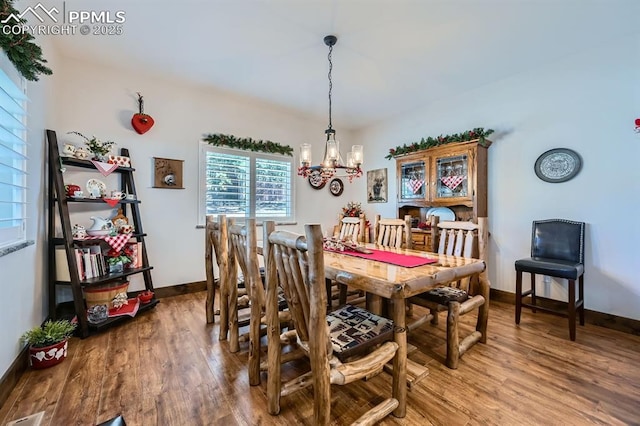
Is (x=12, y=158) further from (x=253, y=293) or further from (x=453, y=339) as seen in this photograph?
(x=453, y=339)

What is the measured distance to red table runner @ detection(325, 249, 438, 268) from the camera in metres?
1.92

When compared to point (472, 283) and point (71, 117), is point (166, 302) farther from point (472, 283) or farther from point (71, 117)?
point (472, 283)

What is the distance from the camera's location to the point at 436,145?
370 centimetres

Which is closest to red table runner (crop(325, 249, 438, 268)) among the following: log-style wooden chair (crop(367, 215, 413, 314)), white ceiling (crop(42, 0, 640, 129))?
log-style wooden chair (crop(367, 215, 413, 314))

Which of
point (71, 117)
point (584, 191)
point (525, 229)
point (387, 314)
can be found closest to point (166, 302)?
point (71, 117)

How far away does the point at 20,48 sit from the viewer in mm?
1536

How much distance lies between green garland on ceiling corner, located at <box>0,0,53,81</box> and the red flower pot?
186cm

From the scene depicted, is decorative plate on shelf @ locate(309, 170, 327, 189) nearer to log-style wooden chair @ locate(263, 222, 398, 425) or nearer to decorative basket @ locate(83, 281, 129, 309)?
decorative basket @ locate(83, 281, 129, 309)

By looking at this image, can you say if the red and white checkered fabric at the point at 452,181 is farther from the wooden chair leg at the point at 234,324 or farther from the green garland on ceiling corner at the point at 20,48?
the green garland on ceiling corner at the point at 20,48

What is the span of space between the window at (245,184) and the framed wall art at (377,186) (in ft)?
5.03

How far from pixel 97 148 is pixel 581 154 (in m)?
5.03

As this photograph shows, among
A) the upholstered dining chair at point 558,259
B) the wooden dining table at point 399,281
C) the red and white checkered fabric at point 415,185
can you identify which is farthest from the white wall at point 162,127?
the upholstered dining chair at point 558,259

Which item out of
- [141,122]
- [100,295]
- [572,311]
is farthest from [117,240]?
[572,311]

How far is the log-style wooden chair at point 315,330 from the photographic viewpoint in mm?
1175
